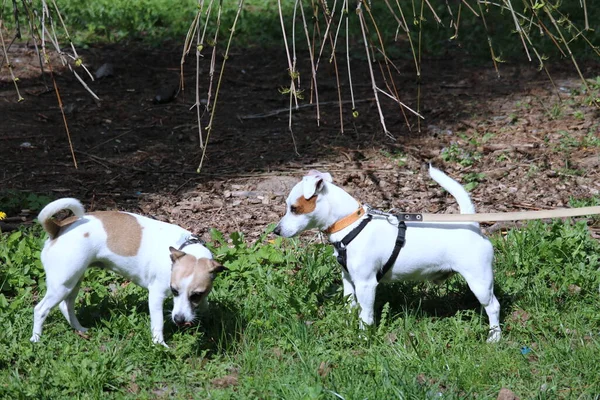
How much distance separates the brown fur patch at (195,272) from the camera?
409 cm

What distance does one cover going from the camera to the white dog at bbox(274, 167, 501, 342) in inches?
172

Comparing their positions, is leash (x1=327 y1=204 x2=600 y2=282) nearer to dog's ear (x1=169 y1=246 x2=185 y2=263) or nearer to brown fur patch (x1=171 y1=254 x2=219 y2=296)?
brown fur patch (x1=171 y1=254 x2=219 y2=296)

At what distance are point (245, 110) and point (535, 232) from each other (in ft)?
12.0

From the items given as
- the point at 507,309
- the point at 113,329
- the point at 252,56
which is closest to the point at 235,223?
the point at 113,329

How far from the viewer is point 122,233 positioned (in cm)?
437

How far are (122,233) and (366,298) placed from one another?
1372mm

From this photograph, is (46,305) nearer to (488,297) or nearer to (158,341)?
(158,341)

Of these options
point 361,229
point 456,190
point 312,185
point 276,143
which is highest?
point 312,185

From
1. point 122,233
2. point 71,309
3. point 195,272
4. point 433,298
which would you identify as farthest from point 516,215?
point 71,309

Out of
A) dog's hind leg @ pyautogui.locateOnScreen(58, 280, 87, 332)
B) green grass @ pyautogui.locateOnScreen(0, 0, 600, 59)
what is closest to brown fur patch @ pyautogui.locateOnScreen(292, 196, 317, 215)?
dog's hind leg @ pyautogui.locateOnScreen(58, 280, 87, 332)

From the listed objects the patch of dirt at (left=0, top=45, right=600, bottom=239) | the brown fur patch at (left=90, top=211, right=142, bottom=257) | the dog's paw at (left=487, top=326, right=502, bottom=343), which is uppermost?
the brown fur patch at (left=90, top=211, right=142, bottom=257)

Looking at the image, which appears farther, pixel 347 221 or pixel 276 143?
pixel 276 143

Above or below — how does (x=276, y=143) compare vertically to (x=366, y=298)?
below

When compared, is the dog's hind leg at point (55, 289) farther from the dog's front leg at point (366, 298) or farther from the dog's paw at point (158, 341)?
the dog's front leg at point (366, 298)
